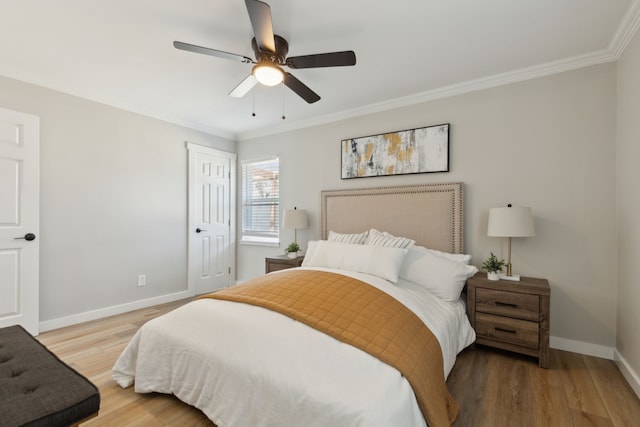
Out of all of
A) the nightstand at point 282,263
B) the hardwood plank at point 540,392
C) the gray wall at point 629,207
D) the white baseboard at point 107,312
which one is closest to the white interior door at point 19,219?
the white baseboard at point 107,312

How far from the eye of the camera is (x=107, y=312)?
11.1 feet

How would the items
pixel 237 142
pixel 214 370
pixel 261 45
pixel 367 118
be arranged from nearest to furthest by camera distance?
pixel 214 370 → pixel 261 45 → pixel 367 118 → pixel 237 142

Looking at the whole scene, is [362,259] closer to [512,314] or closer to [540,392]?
[512,314]

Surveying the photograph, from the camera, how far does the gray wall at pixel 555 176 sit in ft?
7.96

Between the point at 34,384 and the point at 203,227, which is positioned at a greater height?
the point at 203,227

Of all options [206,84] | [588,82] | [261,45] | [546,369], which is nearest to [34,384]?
[261,45]

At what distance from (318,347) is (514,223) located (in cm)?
199

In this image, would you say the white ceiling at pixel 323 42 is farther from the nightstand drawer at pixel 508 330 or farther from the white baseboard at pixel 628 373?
the white baseboard at pixel 628 373

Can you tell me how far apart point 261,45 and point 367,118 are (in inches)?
77.6

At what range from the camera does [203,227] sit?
4387 mm

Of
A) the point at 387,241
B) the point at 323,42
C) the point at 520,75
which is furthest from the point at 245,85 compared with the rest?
the point at 520,75

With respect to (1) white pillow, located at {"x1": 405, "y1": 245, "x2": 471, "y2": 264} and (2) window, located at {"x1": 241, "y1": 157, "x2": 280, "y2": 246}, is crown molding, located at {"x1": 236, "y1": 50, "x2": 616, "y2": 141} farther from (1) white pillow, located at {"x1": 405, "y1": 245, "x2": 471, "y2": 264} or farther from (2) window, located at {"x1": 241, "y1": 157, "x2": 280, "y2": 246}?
(1) white pillow, located at {"x1": 405, "y1": 245, "x2": 471, "y2": 264}

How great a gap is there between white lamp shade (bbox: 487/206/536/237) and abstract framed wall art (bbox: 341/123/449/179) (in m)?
0.78

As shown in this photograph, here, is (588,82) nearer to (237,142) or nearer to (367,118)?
(367,118)
